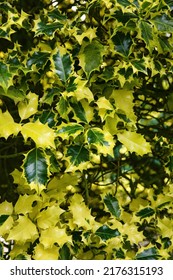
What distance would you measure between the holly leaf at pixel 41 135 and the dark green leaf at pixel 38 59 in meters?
0.22

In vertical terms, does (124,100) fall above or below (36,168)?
above

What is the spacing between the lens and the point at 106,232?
5.05 ft

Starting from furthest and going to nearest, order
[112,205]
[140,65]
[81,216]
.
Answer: [112,205] < [81,216] < [140,65]

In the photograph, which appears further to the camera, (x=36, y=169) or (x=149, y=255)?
(x=149, y=255)

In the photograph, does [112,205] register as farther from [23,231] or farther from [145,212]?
[23,231]

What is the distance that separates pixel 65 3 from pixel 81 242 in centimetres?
84

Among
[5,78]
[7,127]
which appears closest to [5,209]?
[7,127]

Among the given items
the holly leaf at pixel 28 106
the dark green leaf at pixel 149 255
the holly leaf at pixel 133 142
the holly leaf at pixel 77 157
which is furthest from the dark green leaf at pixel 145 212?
the holly leaf at pixel 28 106

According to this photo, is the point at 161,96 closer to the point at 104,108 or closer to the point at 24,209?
the point at 104,108

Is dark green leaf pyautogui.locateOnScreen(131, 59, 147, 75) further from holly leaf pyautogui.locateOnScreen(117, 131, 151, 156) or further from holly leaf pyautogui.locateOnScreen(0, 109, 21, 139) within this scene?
holly leaf pyautogui.locateOnScreen(0, 109, 21, 139)

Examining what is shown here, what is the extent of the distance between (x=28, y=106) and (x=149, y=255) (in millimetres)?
565

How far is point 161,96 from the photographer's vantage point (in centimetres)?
188

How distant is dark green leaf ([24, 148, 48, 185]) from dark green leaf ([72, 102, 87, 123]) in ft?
0.47

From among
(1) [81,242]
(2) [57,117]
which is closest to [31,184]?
(2) [57,117]
